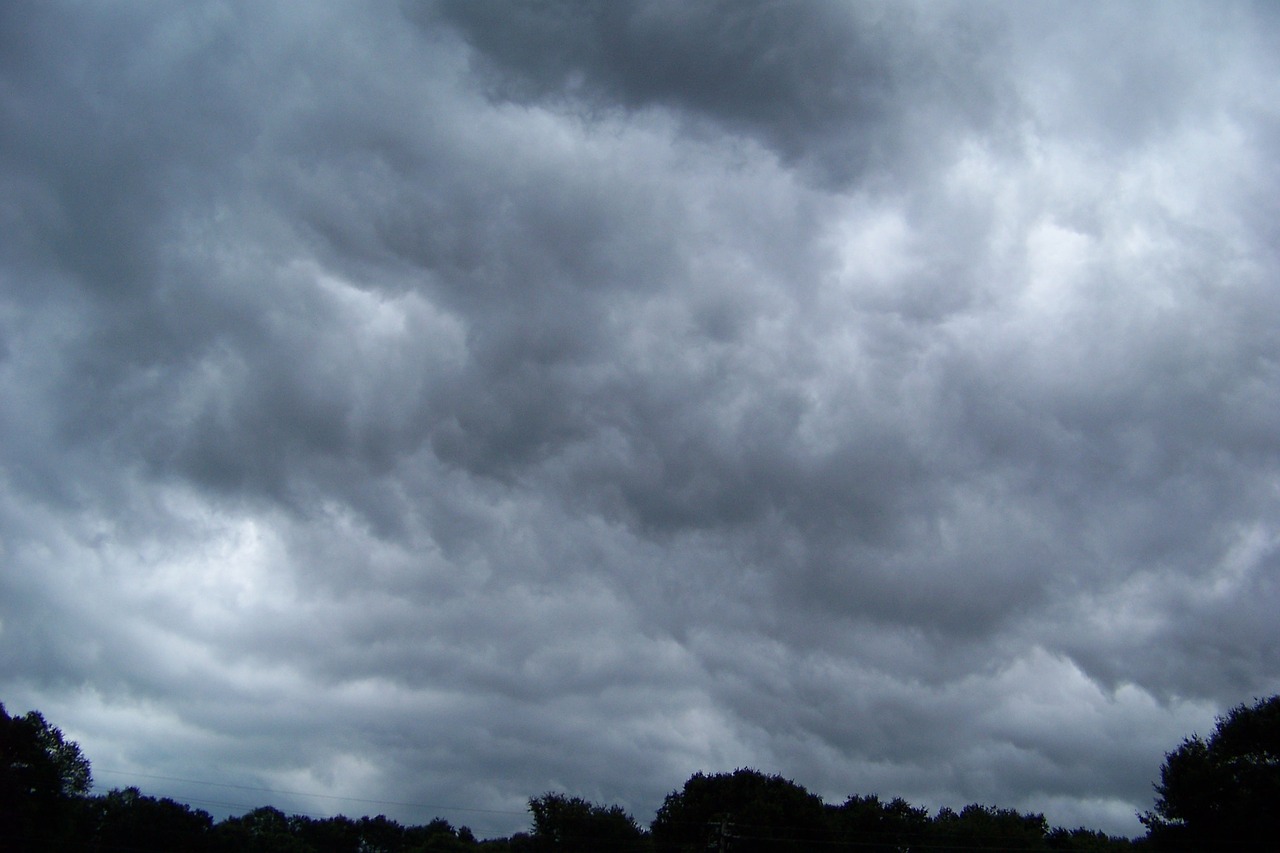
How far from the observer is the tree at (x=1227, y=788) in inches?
3445

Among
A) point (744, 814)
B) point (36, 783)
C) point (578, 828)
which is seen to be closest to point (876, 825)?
point (744, 814)

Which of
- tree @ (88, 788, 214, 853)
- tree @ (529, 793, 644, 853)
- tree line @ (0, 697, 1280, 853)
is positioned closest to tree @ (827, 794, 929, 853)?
tree line @ (0, 697, 1280, 853)

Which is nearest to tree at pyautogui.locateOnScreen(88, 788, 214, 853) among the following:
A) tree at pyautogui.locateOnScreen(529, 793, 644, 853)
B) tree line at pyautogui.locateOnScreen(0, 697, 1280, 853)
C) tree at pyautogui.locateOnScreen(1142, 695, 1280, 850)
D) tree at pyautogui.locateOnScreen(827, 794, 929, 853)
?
tree line at pyautogui.locateOnScreen(0, 697, 1280, 853)

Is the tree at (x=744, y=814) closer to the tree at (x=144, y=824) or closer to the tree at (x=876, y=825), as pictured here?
the tree at (x=876, y=825)

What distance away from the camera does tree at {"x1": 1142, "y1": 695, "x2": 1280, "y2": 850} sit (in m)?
87.5

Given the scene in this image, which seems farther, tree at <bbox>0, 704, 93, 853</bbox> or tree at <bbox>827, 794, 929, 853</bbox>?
tree at <bbox>827, 794, 929, 853</bbox>

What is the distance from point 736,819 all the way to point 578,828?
21.0m

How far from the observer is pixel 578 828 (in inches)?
4291

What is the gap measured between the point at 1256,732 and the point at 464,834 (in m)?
145

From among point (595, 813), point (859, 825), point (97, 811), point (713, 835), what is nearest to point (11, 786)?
point (97, 811)

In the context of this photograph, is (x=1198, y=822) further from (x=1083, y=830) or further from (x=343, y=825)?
(x=343, y=825)

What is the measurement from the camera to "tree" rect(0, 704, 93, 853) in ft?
320

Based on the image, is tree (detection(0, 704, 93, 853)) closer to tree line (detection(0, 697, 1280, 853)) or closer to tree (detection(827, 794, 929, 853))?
tree line (detection(0, 697, 1280, 853))

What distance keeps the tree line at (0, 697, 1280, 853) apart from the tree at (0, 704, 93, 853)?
164mm
